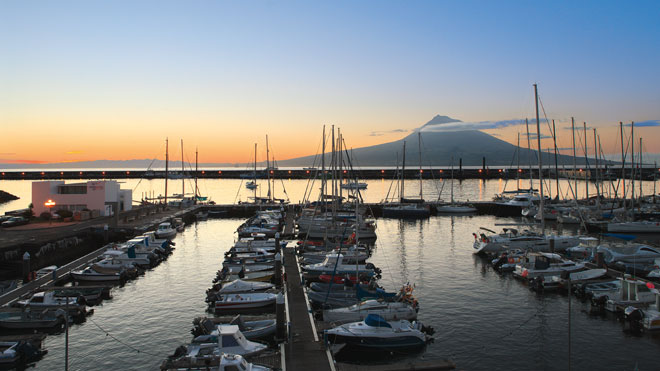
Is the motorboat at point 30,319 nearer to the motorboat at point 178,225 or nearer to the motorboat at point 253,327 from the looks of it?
the motorboat at point 253,327

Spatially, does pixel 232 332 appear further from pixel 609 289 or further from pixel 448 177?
pixel 448 177

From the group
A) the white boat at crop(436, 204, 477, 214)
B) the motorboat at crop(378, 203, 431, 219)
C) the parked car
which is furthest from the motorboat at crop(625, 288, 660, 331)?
the parked car

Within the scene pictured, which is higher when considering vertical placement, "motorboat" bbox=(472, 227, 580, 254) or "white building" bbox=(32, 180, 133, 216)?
"white building" bbox=(32, 180, 133, 216)

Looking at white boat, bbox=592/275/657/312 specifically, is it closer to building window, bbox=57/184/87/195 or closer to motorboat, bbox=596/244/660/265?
motorboat, bbox=596/244/660/265

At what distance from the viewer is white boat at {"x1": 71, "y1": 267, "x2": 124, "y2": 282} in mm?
29859

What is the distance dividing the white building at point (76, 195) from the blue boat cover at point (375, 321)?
4047 cm

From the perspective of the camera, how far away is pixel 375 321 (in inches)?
770

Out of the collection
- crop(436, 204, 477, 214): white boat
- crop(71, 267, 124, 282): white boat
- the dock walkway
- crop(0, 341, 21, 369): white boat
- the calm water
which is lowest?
the calm water

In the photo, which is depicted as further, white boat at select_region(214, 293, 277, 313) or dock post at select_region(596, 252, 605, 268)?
dock post at select_region(596, 252, 605, 268)

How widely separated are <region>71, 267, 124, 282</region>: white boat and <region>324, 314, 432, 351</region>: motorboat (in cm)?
1769

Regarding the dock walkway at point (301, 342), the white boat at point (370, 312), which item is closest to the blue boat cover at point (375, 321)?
the white boat at point (370, 312)

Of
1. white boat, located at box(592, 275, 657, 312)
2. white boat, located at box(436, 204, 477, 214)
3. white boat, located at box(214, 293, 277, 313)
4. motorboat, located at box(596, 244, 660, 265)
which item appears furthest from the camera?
white boat, located at box(436, 204, 477, 214)

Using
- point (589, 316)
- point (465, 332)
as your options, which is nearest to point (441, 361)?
point (465, 332)

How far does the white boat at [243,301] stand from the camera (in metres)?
23.7
